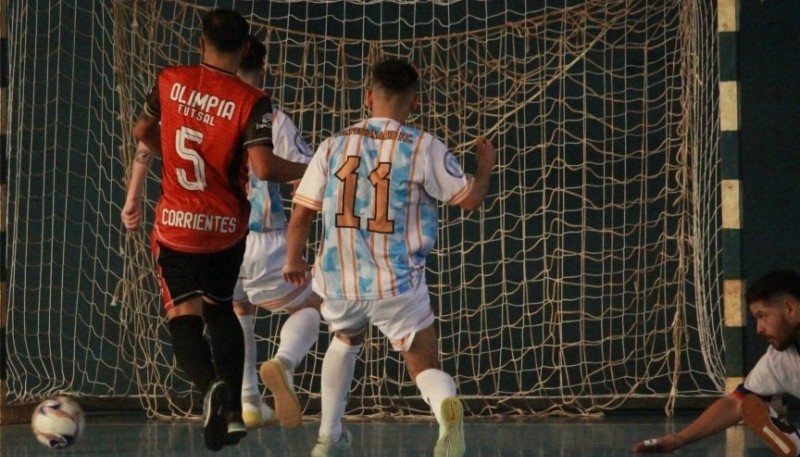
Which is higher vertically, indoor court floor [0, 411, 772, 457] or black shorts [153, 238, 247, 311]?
black shorts [153, 238, 247, 311]

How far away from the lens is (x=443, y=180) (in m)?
5.21

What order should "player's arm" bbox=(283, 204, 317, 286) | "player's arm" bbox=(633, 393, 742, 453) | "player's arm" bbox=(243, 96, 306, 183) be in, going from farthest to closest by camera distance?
"player's arm" bbox=(633, 393, 742, 453) < "player's arm" bbox=(283, 204, 317, 286) < "player's arm" bbox=(243, 96, 306, 183)

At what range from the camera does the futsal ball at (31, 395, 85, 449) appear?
540cm

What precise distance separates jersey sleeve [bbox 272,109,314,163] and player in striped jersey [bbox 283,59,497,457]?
3.03 feet

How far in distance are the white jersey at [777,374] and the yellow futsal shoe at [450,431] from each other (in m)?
1.16

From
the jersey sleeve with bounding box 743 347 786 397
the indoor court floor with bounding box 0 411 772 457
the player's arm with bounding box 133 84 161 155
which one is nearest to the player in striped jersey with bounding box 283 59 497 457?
the player's arm with bounding box 133 84 161 155

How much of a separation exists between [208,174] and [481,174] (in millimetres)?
943

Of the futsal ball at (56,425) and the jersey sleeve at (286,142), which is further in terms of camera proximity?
the jersey sleeve at (286,142)

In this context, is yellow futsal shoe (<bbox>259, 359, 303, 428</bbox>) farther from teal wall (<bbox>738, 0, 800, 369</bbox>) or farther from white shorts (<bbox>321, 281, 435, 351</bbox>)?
teal wall (<bbox>738, 0, 800, 369</bbox>)

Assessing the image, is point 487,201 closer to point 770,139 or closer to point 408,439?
point 770,139

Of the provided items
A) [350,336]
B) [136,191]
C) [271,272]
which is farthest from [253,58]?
[350,336]

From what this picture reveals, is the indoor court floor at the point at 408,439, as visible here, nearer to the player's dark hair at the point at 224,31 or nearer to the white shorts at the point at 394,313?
the white shorts at the point at 394,313

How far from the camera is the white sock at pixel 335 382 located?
5.36m

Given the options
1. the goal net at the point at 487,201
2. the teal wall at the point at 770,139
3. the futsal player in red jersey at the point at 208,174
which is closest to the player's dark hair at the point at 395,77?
the futsal player in red jersey at the point at 208,174
